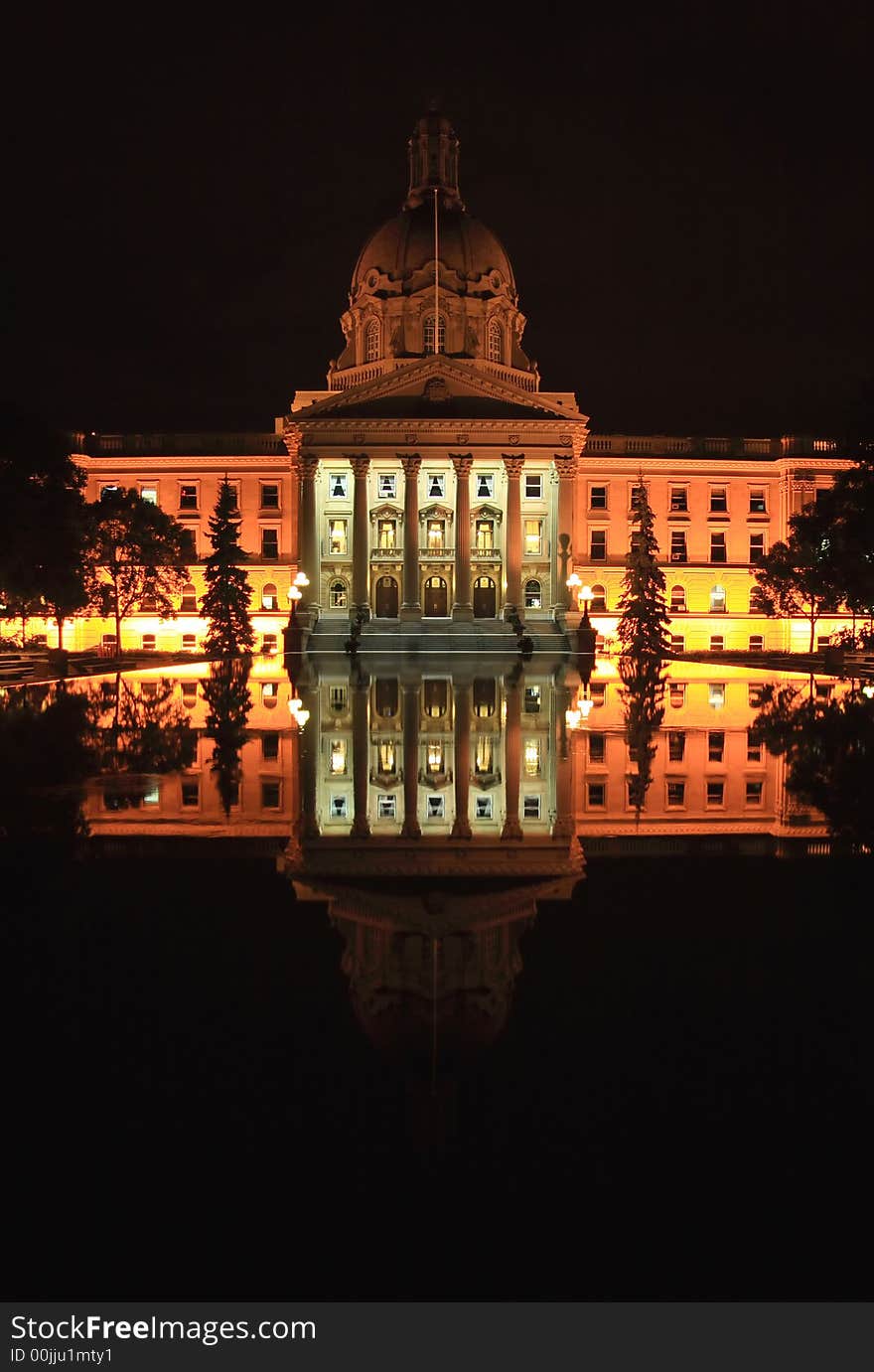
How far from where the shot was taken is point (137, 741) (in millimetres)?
21453

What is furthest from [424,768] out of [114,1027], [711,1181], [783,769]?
[711,1181]

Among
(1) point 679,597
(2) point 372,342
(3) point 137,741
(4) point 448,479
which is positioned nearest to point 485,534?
(4) point 448,479

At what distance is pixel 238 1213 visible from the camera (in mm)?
4613

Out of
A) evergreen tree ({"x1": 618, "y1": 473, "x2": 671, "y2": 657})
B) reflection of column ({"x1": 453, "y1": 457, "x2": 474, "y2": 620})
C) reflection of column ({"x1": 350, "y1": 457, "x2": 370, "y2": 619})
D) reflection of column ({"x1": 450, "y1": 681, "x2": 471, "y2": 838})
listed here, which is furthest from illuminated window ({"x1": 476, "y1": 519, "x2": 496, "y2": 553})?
reflection of column ({"x1": 450, "y1": 681, "x2": 471, "y2": 838})

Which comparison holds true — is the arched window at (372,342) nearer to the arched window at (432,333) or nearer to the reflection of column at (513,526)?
the arched window at (432,333)

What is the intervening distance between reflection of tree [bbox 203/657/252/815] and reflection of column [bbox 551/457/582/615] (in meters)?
27.2

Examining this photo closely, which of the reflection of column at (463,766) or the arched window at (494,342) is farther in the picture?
the arched window at (494,342)

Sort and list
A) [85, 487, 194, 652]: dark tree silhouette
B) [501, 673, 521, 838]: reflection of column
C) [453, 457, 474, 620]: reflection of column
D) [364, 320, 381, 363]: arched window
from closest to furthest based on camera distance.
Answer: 1. [501, 673, 521, 838]: reflection of column
2. [85, 487, 194, 652]: dark tree silhouette
3. [453, 457, 474, 620]: reflection of column
4. [364, 320, 381, 363]: arched window

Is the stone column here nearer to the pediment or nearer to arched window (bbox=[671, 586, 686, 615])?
the pediment

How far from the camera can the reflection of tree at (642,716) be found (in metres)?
16.6

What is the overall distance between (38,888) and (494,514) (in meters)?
69.5

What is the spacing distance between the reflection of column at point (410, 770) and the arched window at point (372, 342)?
63.4m

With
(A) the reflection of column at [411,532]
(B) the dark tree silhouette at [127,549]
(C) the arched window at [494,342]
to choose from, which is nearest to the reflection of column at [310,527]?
(A) the reflection of column at [411,532]

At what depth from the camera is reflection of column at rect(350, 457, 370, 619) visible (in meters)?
73.9
